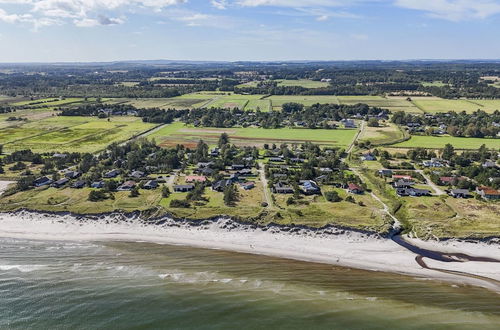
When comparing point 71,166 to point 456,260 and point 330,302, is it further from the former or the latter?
point 456,260

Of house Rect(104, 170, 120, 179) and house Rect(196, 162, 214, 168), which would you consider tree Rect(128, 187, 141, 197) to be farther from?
house Rect(196, 162, 214, 168)

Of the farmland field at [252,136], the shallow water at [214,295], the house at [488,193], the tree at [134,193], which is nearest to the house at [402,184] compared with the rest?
the house at [488,193]

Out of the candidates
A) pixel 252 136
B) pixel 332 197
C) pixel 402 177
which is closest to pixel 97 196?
pixel 332 197

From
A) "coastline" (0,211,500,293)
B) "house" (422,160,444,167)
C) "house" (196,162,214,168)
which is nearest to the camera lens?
"coastline" (0,211,500,293)

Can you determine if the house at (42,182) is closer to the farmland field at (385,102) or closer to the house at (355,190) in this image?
the house at (355,190)

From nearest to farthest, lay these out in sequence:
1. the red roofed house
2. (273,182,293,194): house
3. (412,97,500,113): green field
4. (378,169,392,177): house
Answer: (273,182,293,194): house < the red roofed house < (378,169,392,177): house < (412,97,500,113): green field

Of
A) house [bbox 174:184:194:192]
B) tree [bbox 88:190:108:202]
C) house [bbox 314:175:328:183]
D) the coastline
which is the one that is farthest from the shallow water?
house [bbox 314:175:328:183]

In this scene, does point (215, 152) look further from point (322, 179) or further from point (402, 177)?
point (402, 177)
